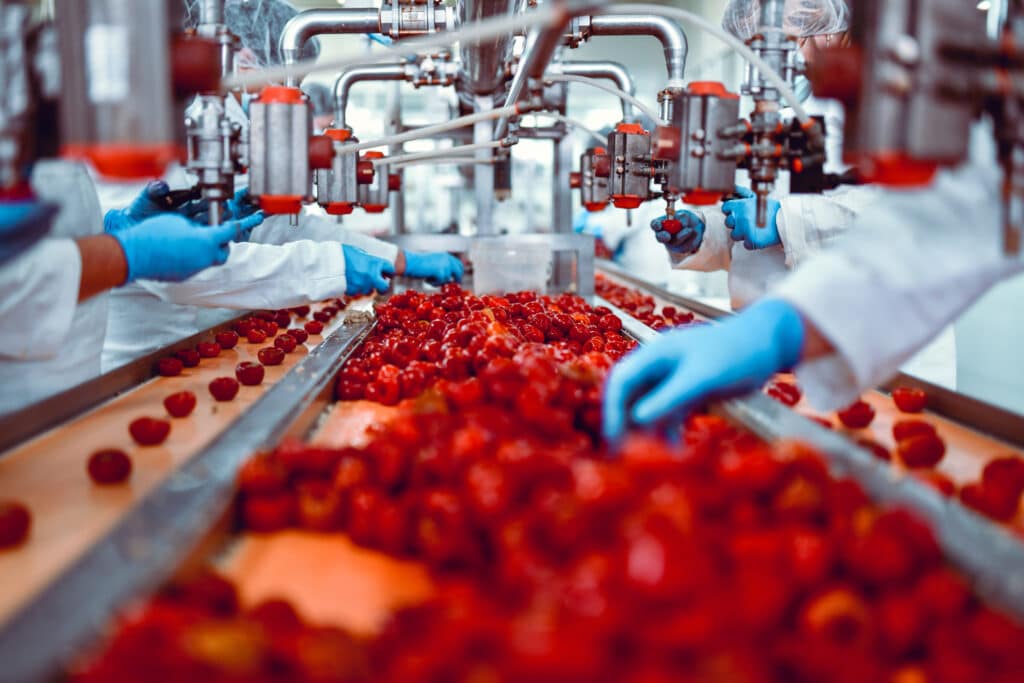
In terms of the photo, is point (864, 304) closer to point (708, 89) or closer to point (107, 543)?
point (708, 89)

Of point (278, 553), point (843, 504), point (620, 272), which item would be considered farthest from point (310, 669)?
point (620, 272)

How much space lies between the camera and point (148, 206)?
8.51 ft

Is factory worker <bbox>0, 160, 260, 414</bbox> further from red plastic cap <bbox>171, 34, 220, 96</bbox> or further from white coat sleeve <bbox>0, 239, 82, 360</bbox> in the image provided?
red plastic cap <bbox>171, 34, 220, 96</bbox>

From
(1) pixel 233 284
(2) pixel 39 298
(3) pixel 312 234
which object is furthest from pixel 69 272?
(3) pixel 312 234

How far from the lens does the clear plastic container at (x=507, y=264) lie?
11.7ft

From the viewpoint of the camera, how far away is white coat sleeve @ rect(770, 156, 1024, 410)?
1.25 metres

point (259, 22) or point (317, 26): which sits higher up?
point (259, 22)

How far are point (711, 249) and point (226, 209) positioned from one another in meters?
2.19

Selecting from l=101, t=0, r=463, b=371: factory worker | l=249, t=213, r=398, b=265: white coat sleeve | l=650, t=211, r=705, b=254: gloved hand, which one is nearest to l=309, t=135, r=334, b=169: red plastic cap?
l=101, t=0, r=463, b=371: factory worker

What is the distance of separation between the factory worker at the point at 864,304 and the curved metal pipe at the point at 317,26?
2095 millimetres

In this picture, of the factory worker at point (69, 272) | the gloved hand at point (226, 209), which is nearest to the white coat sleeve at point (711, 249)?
the gloved hand at point (226, 209)

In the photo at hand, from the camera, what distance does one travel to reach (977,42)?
3.71 ft

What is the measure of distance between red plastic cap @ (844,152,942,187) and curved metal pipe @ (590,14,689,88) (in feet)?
5.58

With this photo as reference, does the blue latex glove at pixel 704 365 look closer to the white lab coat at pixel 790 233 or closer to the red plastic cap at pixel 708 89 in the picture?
the red plastic cap at pixel 708 89
